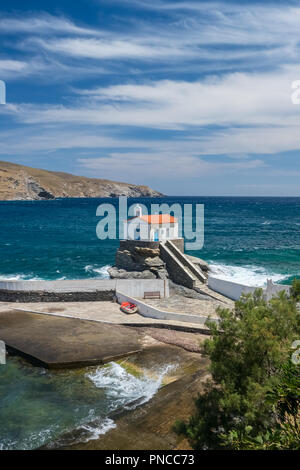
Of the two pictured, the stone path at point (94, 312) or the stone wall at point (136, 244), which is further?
the stone wall at point (136, 244)

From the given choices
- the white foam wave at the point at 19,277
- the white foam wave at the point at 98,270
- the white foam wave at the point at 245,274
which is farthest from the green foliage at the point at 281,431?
the white foam wave at the point at 19,277

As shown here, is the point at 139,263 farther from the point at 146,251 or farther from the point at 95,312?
the point at 95,312

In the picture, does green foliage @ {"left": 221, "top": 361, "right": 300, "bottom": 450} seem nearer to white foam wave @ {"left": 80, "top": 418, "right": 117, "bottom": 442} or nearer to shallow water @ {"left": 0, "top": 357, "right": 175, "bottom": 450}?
white foam wave @ {"left": 80, "top": 418, "right": 117, "bottom": 442}

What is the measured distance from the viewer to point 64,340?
66.8 feet

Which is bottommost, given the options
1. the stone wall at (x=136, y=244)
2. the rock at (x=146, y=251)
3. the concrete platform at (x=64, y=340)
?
the concrete platform at (x=64, y=340)

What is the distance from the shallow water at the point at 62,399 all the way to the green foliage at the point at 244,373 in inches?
178

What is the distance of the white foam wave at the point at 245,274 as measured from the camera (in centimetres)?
3616

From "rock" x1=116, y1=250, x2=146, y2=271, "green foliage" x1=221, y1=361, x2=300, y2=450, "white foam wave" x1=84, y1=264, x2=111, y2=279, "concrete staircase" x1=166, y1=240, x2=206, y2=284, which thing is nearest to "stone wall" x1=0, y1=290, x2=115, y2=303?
"concrete staircase" x1=166, y1=240, x2=206, y2=284

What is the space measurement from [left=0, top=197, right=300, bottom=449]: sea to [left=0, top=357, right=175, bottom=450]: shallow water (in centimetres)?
3

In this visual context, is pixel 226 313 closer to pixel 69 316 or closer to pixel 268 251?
pixel 69 316

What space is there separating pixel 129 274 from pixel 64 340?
14219mm

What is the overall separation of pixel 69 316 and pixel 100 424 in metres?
11.6

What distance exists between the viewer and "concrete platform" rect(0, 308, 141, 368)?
720 inches

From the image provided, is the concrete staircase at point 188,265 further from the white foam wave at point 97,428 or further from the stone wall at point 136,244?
the white foam wave at point 97,428
